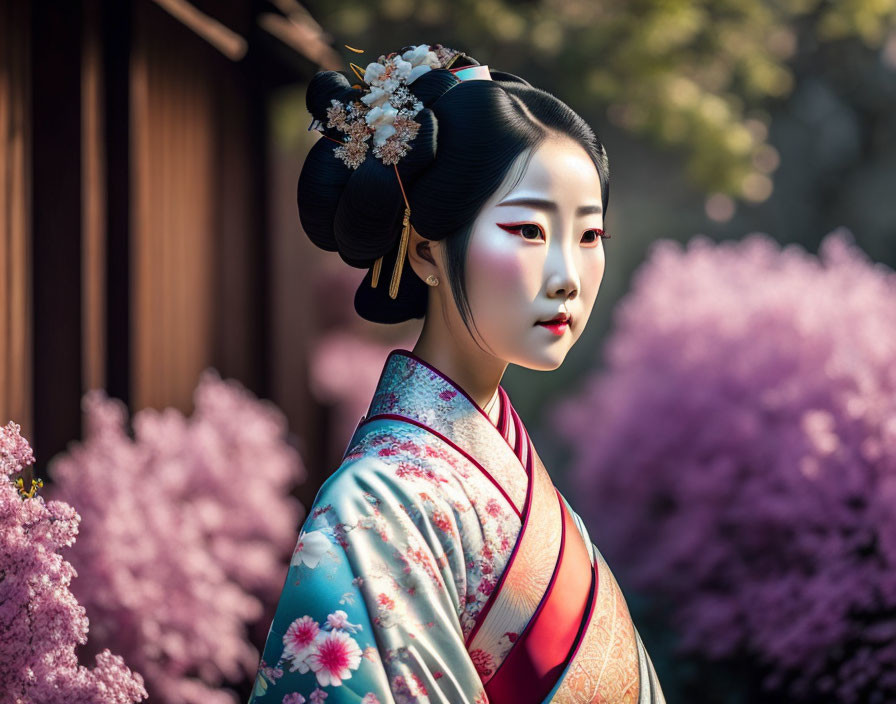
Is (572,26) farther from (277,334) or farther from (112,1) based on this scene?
(112,1)

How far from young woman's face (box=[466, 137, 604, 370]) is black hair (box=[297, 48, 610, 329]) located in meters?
0.03

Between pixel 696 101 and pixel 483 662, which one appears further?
pixel 696 101

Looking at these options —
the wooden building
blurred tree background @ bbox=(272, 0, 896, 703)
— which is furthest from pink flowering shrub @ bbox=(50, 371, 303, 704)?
blurred tree background @ bbox=(272, 0, 896, 703)

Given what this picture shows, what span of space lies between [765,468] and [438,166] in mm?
2756

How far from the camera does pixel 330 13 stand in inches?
281

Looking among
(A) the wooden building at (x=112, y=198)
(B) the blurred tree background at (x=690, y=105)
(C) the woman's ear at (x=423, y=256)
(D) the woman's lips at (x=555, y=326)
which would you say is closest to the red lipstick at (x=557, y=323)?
(D) the woman's lips at (x=555, y=326)

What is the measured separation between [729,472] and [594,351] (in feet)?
14.7

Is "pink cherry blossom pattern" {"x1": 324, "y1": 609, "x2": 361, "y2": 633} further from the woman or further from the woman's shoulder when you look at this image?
the woman's shoulder

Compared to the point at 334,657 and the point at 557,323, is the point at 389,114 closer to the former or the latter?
the point at 557,323

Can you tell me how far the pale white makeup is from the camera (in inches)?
75.2

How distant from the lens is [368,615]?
169 cm

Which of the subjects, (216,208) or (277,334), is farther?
(277,334)

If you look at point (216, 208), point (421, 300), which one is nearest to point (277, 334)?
point (216, 208)

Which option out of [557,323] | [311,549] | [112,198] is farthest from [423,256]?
[112,198]
